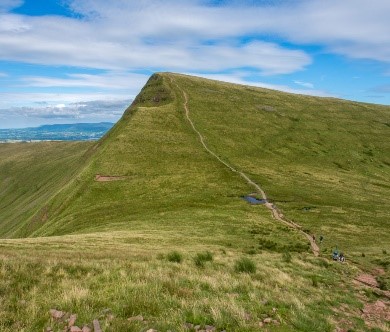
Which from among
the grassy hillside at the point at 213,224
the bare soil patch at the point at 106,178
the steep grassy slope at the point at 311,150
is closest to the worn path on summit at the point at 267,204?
the grassy hillside at the point at 213,224

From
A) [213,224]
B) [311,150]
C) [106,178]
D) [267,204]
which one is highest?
[311,150]

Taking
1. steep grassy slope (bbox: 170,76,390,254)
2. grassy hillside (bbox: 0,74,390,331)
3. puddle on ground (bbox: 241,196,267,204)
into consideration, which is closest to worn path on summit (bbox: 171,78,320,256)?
puddle on ground (bbox: 241,196,267,204)

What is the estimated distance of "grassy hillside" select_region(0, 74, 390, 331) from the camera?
12945 mm

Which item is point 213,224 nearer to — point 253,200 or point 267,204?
point 267,204

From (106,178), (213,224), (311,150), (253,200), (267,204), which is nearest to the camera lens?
(213,224)

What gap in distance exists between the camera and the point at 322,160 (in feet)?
351

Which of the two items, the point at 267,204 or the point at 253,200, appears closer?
the point at 267,204

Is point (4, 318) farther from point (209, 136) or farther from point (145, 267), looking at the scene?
point (209, 136)

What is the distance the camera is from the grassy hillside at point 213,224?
1295 cm

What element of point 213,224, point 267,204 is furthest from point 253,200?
point 213,224

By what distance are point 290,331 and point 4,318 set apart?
29.9 ft

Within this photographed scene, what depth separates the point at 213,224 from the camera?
50.2 m

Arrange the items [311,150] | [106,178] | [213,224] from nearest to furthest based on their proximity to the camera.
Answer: [213,224], [106,178], [311,150]

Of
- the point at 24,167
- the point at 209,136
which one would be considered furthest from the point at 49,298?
the point at 24,167
